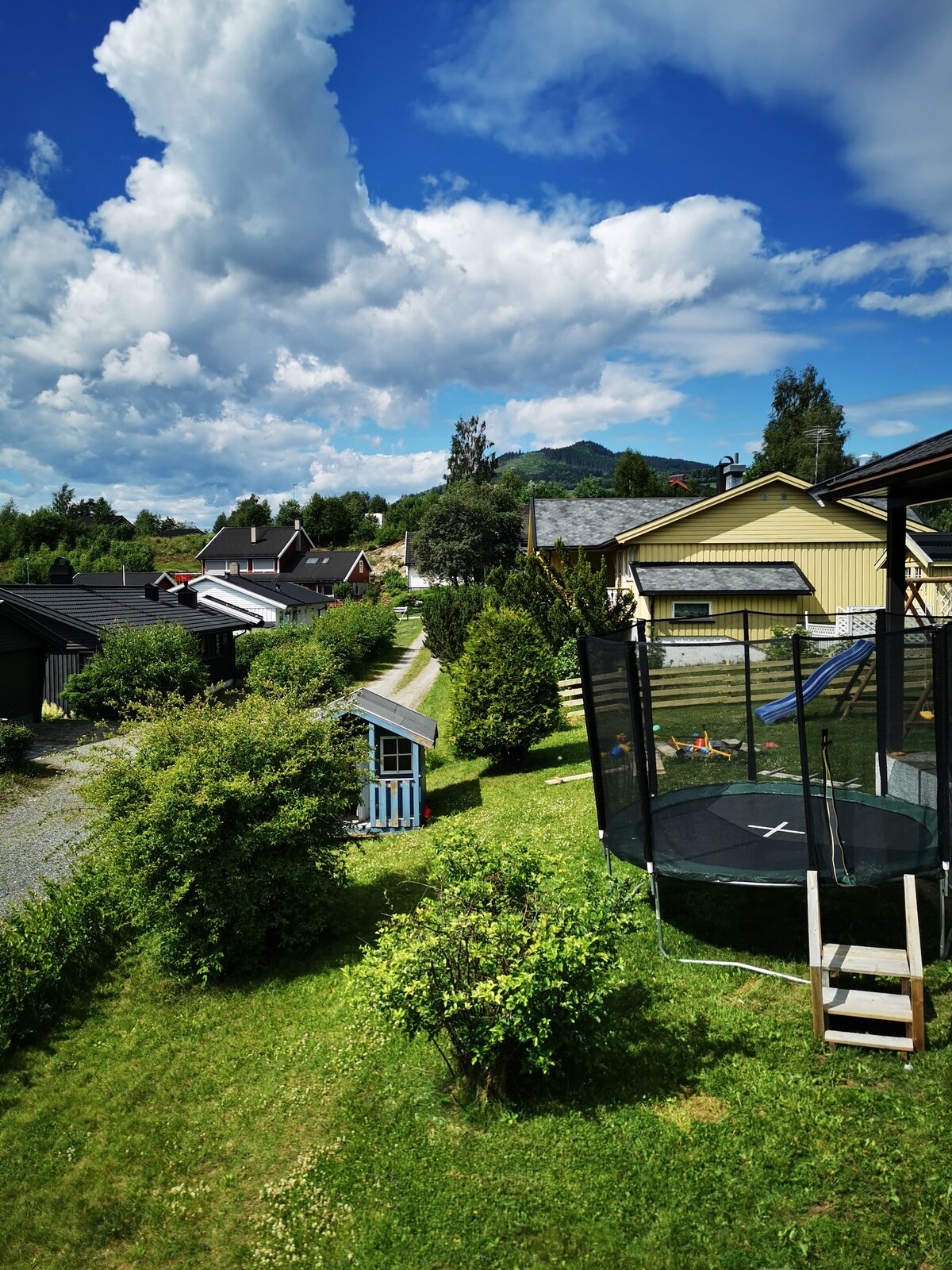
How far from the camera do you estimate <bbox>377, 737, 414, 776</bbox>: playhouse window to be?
1234 centimetres

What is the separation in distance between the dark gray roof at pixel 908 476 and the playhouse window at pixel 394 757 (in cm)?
755

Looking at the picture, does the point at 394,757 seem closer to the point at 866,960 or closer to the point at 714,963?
the point at 714,963

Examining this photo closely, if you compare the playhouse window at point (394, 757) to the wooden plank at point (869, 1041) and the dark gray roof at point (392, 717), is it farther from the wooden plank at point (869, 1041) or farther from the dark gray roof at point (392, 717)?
the wooden plank at point (869, 1041)

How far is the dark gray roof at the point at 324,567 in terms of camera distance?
65375mm

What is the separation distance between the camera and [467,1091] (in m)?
4.80

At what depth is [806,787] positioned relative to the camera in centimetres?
593

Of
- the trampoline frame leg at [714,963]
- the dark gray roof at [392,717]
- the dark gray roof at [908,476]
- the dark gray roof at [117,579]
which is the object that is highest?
the dark gray roof at [117,579]

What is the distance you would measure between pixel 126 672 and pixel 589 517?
1681 centimetres

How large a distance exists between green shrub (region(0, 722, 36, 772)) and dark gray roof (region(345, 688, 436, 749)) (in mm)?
7575

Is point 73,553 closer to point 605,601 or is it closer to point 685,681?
point 605,601

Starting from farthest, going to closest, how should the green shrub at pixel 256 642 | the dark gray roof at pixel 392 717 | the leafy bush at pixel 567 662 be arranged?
the green shrub at pixel 256 642 < the leafy bush at pixel 567 662 < the dark gray roof at pixel 392 717

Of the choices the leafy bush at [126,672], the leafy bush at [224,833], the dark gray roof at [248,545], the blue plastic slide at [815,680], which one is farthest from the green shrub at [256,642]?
the dark gray roof at [248,545]

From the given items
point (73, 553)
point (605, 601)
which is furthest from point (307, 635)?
point (73, 553)

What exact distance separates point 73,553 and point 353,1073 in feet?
302
